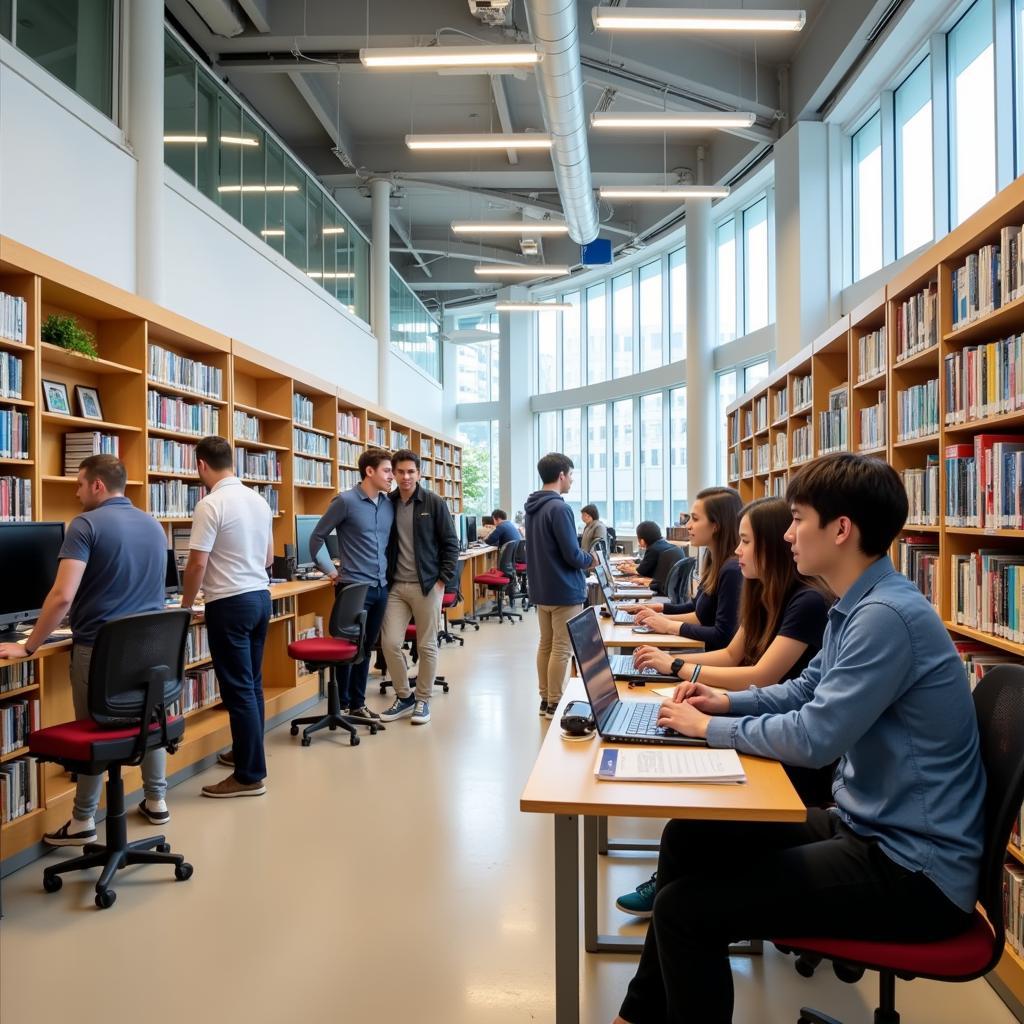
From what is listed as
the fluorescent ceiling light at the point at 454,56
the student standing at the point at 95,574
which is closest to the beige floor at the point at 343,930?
the student standing at the point at 95,574

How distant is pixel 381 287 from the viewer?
38.1 ft

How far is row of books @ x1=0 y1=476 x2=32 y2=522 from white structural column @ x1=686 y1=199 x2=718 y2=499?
8.50 metres

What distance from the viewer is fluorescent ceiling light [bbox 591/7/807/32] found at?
16.6 ft

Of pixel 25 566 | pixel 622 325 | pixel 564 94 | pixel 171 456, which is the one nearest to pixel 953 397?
pixel 25 566

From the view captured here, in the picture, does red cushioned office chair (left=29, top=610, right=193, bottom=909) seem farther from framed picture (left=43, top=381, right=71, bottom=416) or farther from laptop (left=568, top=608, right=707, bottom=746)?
laptop (left=568, top=608, right=707, bottom=746)

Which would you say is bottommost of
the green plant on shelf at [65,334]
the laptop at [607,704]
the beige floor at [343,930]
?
the beige floor at [343,930]

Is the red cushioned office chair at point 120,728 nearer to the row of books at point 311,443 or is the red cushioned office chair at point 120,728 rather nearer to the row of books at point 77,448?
the row of books at point 77,448

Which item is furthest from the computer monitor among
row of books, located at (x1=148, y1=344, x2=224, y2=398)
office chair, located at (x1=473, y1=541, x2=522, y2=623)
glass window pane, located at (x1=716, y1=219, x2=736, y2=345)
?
glass window pane, located at (x1=716, y1=219, x2=736, y2=345)

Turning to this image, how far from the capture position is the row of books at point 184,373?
474 centimetres

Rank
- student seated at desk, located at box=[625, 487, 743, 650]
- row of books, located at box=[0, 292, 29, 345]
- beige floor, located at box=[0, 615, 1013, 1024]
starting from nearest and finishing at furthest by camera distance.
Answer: beige floor, located at box=[0, 615, 1013, 1024], student seated at desk, located at box=[625, 487, 743, 650], row of books, located at box=[0, 292, 29, 345]

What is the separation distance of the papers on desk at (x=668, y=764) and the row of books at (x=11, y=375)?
9.93 ft

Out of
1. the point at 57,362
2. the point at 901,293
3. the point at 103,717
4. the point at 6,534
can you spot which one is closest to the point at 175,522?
the point at 57,362

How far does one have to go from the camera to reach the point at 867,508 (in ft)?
5.64

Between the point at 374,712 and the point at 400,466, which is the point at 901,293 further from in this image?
the point at 374,712
